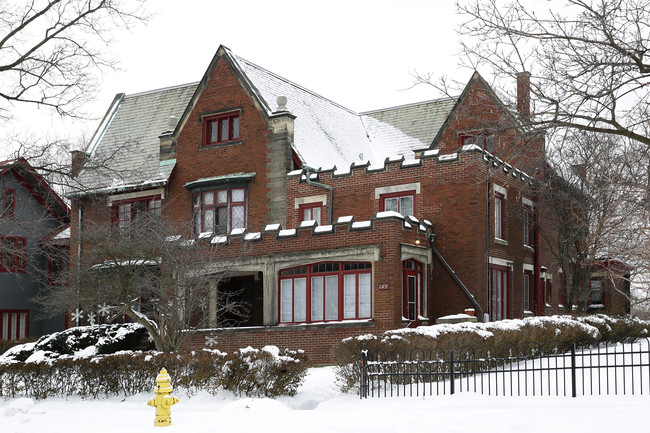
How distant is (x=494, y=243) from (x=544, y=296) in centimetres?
650

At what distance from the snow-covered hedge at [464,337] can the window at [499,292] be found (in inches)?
174

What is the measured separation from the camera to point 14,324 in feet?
120

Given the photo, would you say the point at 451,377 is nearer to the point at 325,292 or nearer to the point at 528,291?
the point at 325,292

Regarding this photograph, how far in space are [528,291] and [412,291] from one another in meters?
7.59

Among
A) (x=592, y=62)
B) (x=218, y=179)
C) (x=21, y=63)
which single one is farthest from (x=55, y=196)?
(x=592, y=62)

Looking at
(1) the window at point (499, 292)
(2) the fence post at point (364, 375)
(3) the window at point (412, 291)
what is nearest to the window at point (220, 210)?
(3) the window at point (412, 291)

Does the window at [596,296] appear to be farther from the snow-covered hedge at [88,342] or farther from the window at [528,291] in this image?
the snow-covered hedge at [88,342]

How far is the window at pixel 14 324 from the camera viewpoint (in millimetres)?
36219

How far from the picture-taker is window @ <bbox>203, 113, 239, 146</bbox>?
31.3 meters

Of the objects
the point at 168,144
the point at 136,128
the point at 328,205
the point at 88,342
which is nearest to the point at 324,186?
the point at 328,205

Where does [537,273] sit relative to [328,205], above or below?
below

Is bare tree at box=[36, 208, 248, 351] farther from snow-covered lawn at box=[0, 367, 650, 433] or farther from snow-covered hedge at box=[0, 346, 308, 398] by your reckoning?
snow-covered lawn at box=[0, 367, 650, 433]

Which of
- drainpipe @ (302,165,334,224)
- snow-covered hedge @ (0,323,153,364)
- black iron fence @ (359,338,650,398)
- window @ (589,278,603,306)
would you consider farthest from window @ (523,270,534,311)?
snow-covered hedge @ (0,323,153,364)

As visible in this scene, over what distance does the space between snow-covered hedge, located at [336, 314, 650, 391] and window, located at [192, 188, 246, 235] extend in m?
12.5
